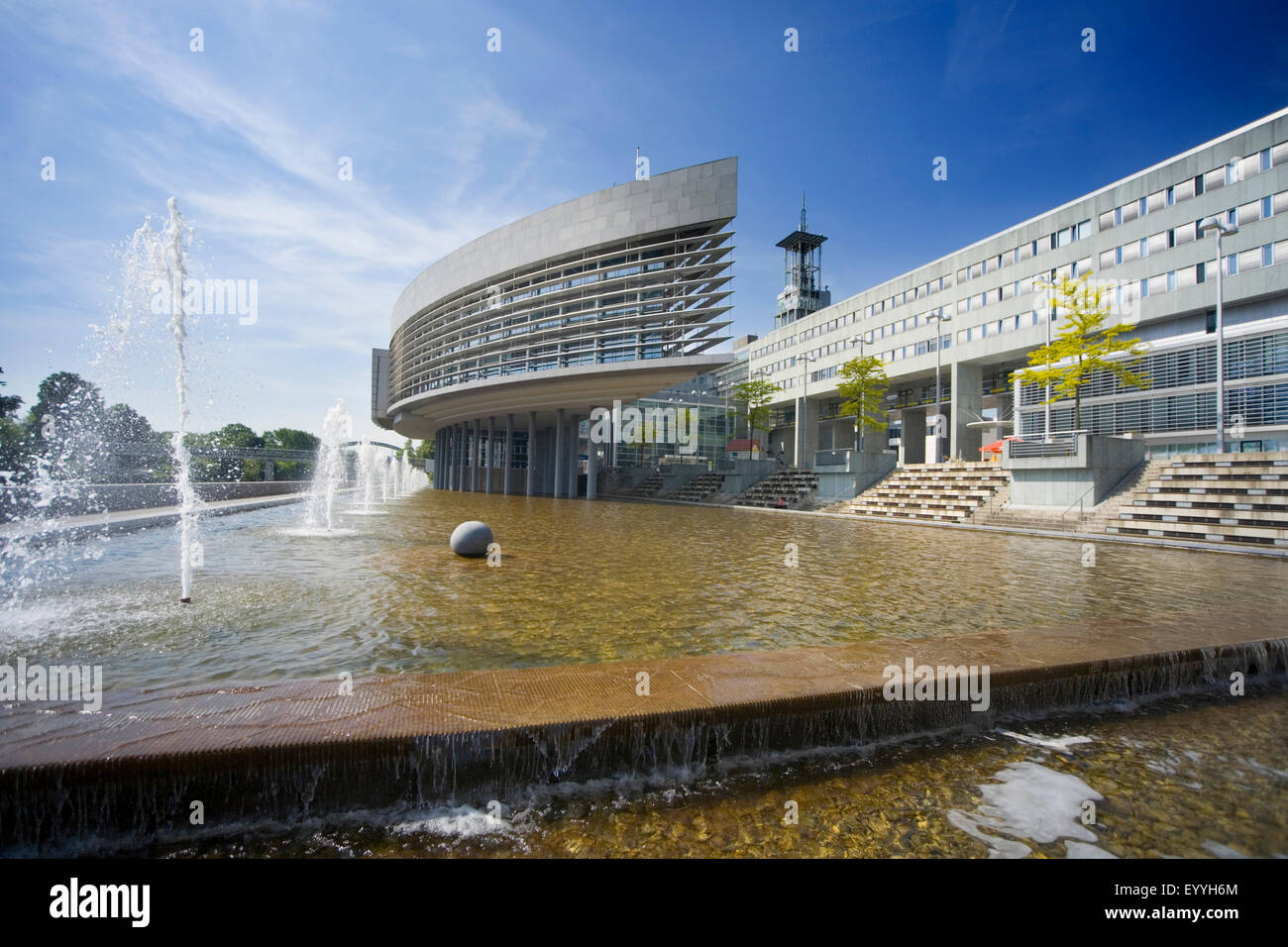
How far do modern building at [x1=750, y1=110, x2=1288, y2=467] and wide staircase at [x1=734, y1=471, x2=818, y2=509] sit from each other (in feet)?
34.5

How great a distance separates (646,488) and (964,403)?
26.0 metres

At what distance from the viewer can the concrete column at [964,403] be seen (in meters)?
40.2

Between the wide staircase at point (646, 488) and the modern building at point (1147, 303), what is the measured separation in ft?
69.7

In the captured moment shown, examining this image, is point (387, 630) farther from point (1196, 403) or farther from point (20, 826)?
point (1196, 403)

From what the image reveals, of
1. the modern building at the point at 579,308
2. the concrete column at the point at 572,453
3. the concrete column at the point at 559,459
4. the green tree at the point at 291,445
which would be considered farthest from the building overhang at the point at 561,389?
the green tree at the point at 291,445

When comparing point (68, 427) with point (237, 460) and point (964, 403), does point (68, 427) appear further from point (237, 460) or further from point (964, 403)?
point (237, 460)

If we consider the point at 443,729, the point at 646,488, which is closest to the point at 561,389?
the point at 646,488

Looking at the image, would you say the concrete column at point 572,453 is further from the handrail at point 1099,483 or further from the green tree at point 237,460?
the green tree at point 237,460

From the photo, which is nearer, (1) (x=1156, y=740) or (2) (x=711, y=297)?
(1) (x=1156, y=740)

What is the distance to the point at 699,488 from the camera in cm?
4806

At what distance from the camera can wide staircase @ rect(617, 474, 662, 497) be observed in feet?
170
